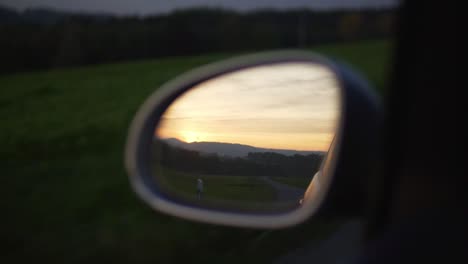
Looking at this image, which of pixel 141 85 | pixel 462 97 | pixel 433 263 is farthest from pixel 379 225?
pixel 141 85

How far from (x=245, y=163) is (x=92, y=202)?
131 inches

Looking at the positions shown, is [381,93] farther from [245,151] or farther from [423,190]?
[245,151]

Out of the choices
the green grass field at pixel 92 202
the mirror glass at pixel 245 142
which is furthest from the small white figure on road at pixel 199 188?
the green grass field at pixel 92 202

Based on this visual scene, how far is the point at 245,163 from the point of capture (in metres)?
3.26

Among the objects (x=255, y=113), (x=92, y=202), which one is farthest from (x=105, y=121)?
(x=255, y=113)

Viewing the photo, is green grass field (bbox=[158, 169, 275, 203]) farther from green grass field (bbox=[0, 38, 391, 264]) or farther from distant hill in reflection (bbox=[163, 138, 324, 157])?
green grass field (bbox=[0, 38, 391, 264])

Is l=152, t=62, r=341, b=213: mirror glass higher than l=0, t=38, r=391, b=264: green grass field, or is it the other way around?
l=152, t=62, r=341, b=213: mirror glass

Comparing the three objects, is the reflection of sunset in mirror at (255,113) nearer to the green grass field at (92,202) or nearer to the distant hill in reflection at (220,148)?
the distant hill in reflection at (220,148)

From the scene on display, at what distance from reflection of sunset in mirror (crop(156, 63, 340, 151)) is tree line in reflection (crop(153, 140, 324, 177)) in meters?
0.07

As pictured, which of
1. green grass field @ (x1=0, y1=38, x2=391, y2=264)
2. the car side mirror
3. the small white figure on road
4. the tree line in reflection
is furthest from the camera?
green grass field @ (x1=0, y1=38, x2=391, y2=264)

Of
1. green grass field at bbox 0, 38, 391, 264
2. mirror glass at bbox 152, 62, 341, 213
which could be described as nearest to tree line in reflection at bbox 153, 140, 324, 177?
mirror glass at bbox 152, 62, 341, 213

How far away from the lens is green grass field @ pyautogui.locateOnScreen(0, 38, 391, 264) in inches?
177

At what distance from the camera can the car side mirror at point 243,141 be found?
2.32 metres

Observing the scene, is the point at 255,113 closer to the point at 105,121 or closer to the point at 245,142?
the point at 245,142
